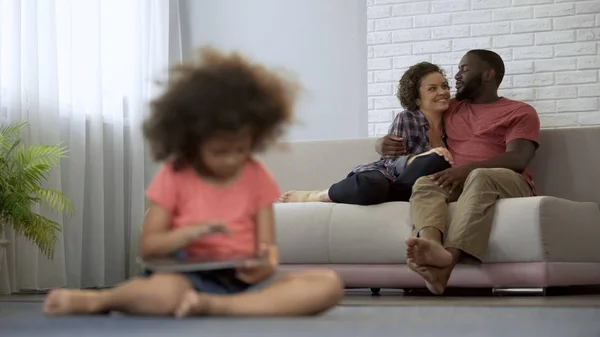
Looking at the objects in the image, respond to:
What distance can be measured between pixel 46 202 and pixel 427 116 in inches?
68.6

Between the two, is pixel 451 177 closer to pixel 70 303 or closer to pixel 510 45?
pixel 510 45

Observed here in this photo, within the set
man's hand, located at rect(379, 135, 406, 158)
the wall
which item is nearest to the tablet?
man's hand, located at rect(379, 135, 406, 158)

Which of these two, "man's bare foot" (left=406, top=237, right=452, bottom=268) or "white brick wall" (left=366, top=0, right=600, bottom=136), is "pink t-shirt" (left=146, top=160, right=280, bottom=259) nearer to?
"man's bare foot" (left=406, top=237, right=452, bottom=268)

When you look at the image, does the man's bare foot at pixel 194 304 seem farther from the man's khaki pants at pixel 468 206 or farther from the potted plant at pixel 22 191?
the potted plant at pixel 22 191

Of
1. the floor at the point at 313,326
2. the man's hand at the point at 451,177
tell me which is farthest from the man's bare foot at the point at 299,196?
the floor at the point at 313,326

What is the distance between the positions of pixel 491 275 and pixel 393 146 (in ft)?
2.22

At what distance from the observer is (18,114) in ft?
13.9

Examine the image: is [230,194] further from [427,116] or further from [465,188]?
[427,116]

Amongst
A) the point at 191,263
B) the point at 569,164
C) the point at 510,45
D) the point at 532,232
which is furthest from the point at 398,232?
the point at 191,263

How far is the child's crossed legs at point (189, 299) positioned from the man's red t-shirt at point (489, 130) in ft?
8.02

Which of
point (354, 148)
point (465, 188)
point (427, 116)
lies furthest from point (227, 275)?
point (354, 148)

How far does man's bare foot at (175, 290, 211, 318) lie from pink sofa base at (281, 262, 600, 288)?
7.20ft

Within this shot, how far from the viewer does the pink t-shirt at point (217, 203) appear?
1309mm

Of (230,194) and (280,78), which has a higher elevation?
(280,78)
